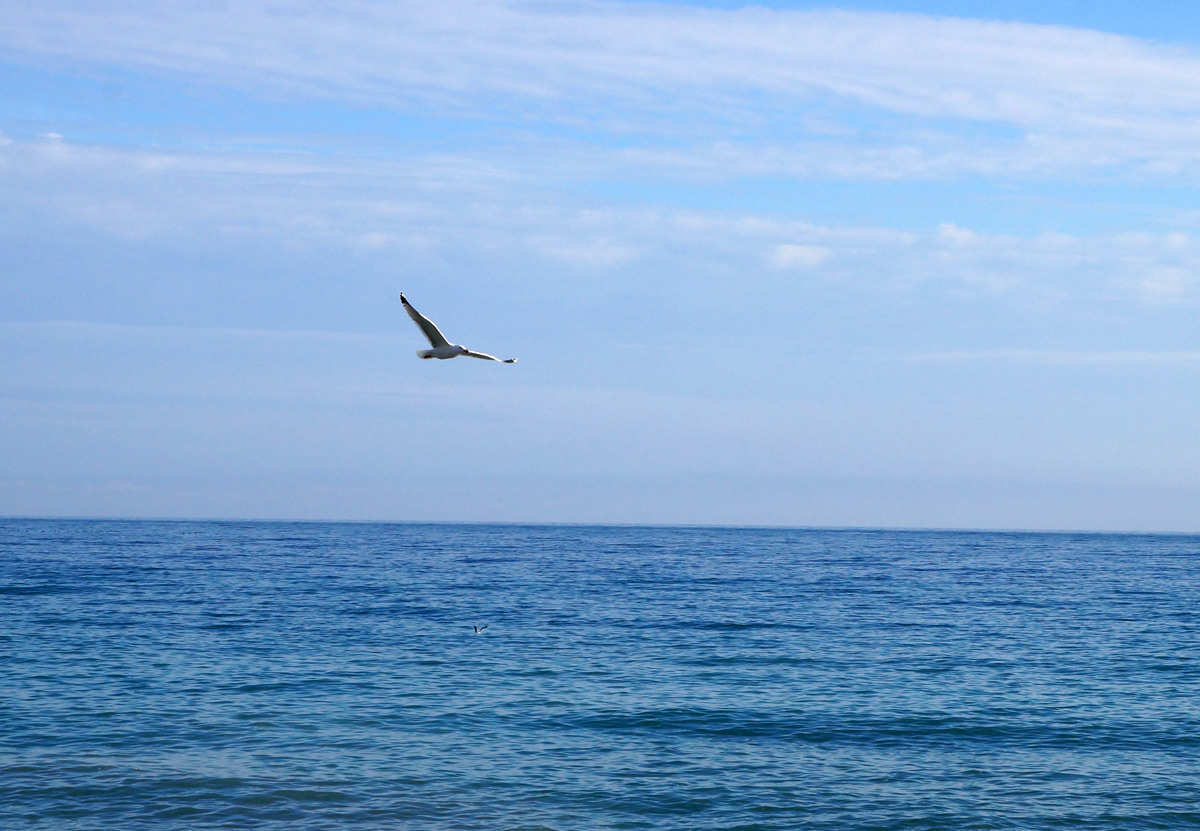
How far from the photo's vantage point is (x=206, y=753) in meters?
26.8

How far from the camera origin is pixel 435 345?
18.9 m

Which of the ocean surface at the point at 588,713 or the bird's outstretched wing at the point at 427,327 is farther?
the ocean surface at the point at 588,713

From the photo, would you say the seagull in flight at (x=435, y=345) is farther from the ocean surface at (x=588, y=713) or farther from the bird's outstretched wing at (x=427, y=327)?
the ocean surface at (x=588, y=713)

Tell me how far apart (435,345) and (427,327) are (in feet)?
2.31

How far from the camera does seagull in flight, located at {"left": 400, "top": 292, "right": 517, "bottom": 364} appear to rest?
17.8m

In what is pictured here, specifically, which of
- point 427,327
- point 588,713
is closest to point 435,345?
point 427,327

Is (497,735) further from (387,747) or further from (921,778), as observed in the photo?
(921,778)

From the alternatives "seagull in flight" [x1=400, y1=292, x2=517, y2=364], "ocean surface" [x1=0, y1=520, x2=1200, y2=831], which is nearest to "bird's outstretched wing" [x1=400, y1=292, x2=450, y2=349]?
"seagull in flight" [x1=400, y1=292, x2=517, y2=364]

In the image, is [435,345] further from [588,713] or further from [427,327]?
[588,713]

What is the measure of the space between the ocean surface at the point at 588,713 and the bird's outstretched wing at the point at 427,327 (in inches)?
397

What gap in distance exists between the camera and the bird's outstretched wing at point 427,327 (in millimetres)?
17688

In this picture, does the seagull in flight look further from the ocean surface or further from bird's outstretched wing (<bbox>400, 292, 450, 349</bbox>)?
the ocean surface

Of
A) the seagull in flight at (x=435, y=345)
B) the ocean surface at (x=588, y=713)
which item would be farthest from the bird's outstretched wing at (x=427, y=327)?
the ocean surface at (x=588, y=713)

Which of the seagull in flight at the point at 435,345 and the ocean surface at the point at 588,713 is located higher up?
the seagull in flight at the point at 435,345
